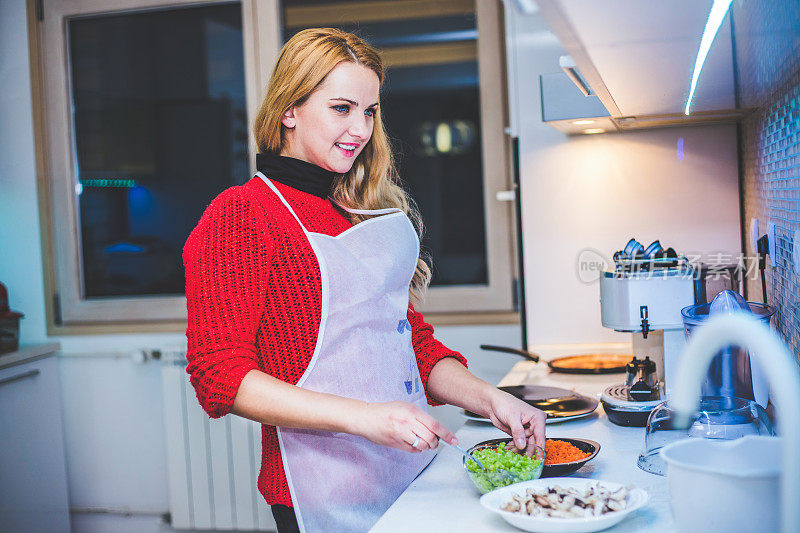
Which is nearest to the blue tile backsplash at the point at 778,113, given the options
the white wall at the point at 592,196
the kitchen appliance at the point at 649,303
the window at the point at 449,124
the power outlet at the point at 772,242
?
the power outlet at the point at 772,242

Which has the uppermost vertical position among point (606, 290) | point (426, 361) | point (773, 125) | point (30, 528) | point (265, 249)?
point (773, 125)

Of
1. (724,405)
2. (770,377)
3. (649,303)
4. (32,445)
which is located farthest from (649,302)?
(32,445)

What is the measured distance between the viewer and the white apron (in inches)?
48.7

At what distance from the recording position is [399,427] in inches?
41.4

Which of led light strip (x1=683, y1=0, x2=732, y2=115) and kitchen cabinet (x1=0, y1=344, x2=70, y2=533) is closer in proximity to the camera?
led light strip (x1=683, y1=0, x2=732, y2=115)

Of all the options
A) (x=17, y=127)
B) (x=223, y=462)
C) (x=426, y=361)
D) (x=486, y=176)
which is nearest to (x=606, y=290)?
(x=426, y=361)

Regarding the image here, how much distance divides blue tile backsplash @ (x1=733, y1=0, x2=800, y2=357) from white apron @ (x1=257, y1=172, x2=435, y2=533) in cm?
66

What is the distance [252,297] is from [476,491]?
449mm

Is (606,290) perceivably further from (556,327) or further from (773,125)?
(556,327)

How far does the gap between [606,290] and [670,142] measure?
0.73 m

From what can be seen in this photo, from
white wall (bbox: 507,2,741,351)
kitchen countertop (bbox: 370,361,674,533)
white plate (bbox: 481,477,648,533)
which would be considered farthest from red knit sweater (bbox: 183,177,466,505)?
white wall (bbox: 507,2,741,351)

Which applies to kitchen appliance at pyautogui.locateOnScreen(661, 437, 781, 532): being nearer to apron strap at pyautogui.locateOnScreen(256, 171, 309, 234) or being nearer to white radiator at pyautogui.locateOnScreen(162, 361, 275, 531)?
apron strap at pyautogui.locateOnScreen(256, 171, 309, 234)

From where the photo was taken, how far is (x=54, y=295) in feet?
10.2

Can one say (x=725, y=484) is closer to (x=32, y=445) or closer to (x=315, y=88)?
Result: (x=315, y=88)
